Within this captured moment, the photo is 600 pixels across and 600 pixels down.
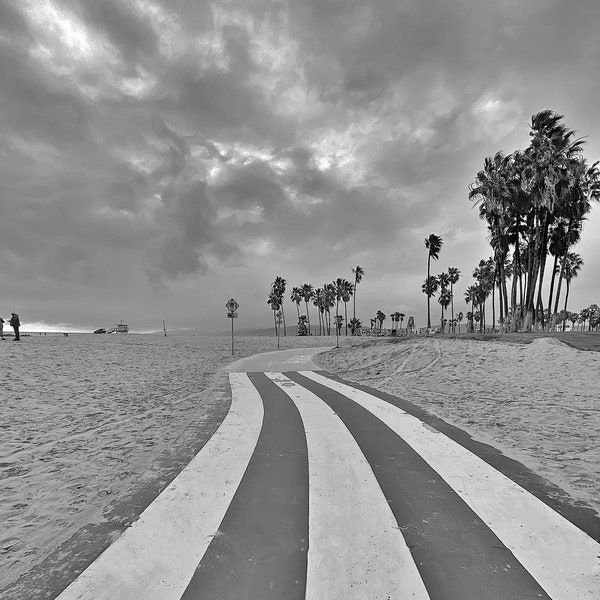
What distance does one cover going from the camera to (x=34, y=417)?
6594 mm

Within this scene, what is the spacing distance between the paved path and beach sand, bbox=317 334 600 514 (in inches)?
30.9

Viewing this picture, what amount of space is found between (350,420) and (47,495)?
5.27 m

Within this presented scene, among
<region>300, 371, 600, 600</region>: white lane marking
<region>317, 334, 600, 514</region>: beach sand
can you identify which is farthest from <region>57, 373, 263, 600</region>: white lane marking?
<region>317, 334, 600, 514</region>: beach sand

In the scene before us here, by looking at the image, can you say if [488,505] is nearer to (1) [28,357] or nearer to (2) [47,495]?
(2) [47,495]

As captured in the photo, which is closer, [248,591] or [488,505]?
[248,591]

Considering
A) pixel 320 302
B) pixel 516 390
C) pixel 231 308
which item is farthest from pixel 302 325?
pixel 516 390

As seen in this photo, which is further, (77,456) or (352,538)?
(77,456)

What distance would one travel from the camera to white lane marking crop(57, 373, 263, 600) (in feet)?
7.48

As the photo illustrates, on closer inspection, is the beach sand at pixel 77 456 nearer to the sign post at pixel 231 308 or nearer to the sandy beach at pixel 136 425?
the sandy beach at pixel 136 425

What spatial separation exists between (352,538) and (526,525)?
1.75 m

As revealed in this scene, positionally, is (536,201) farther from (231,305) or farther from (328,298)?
(328,298)

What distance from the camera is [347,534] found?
115 inches

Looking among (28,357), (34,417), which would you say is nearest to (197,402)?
(34,417)

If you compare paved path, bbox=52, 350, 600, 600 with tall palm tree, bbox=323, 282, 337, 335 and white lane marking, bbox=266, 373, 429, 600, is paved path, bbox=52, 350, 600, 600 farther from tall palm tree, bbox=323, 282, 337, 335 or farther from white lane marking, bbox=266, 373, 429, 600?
tall palm tree, bbox=323, 282, 337, 335
